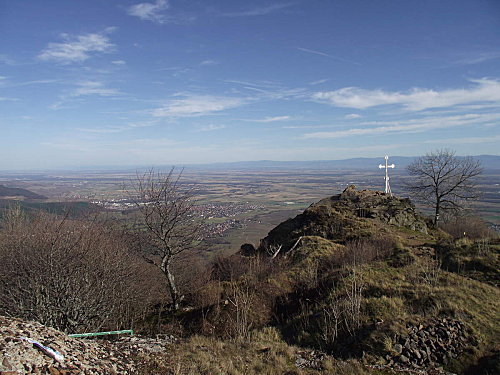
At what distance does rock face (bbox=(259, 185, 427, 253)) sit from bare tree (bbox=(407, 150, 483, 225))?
386 centimetres

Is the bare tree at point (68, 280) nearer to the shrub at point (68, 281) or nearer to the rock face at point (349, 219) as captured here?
the shrub at point (68, 281)

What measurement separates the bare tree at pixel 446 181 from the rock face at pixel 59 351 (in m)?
24.6

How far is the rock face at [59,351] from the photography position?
4402 mm

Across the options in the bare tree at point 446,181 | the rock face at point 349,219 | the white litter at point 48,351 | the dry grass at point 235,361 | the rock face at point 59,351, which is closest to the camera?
the rock face at point 59,351

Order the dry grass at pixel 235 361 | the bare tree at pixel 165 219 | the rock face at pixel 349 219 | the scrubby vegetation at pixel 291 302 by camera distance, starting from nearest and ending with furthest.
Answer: the dry grass at pixel 235 361 < the scrubby vegetation at pixel 291 302 < the bare tree at pixel 165 219 < the rock face at pixel 349 219

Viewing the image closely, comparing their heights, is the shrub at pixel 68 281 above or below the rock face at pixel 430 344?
above

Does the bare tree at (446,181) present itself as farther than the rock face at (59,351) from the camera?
Yes

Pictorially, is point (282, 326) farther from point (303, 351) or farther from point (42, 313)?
point (42, 313)

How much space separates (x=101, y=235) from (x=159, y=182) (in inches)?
128

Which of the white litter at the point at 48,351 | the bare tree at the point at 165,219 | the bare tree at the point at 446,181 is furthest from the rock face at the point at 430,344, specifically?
the bare tree at the point at 446,181

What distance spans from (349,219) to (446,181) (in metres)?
10.9

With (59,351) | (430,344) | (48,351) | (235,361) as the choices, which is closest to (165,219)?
(235,361)

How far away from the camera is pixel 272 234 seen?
827 inches

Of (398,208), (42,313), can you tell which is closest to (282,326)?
(42,313)
